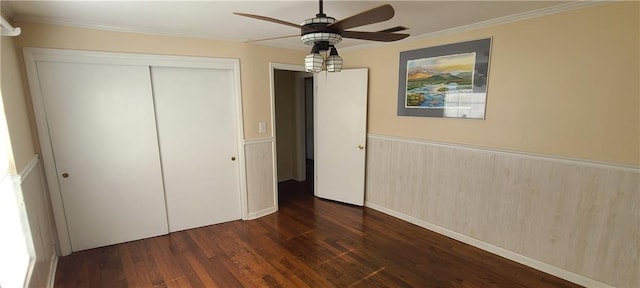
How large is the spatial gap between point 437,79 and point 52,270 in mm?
3852

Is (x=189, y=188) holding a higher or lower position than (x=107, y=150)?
lower

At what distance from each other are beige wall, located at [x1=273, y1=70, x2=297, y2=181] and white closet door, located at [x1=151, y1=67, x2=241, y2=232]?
1.63 m

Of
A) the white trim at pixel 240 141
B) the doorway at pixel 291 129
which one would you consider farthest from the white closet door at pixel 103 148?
the doorway at pixel 291 129

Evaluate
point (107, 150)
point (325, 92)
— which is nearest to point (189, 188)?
point (107, 150)

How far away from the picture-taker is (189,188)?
3160 mm

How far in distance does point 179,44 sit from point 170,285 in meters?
2.20

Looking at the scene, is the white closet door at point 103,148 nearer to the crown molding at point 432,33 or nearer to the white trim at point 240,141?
the crown molding at point 432,33

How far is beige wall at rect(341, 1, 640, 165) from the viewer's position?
6.38ft

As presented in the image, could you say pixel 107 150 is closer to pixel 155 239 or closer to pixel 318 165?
pixel 155 239

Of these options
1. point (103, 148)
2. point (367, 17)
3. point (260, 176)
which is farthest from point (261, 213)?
point (367, 17)

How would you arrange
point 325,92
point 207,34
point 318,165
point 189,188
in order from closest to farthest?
point 207,34 < point 189,188 < point 325,92 < point 318,165

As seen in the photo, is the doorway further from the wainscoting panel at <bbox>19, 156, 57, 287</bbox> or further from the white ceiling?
the wainscoting panel at <bbox>19, 156, 57, 287</bbox>

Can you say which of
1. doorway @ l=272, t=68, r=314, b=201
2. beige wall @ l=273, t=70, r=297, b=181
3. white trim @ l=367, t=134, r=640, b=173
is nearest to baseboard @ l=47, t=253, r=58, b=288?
doorway @ l=272, t=68, r=314, b=201

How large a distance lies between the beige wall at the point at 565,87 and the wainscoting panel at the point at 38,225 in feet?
11.4
